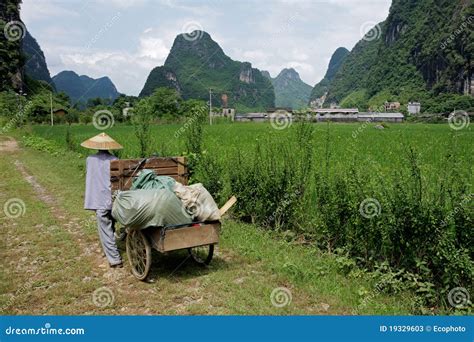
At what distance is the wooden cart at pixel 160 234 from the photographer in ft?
15.7

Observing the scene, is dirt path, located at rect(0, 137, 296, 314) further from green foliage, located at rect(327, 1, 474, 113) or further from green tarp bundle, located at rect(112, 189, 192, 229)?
green foliage, located at rect(327, 1, 474, 113)

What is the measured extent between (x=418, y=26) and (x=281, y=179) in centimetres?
13999

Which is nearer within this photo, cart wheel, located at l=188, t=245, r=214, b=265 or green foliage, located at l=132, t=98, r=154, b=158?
cart wheel, located at l=188, t=245, r=214, b=265

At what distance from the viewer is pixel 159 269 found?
18.1 feet

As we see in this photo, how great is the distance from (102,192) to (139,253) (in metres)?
1.16

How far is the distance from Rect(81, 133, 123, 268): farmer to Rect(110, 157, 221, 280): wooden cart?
0.16 metres

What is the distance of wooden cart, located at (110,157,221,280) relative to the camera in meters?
4.77

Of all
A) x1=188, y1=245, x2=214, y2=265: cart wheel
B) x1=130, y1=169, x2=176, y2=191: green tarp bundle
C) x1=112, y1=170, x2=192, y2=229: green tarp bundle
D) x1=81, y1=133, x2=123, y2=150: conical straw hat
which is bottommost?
x1=188, y1=245, x2=214, y2=265: cart wheel

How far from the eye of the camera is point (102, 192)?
231 inches

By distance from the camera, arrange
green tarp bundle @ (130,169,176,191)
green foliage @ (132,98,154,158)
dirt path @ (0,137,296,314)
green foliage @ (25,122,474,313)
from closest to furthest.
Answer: dirt path @ (0,137,296,314)
green foliage @ (25,122,474,313)
green tarp bundle @ (130,169,176,191)
green foliage @ (132,98,154,158)

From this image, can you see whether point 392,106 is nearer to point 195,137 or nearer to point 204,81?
point 195,137

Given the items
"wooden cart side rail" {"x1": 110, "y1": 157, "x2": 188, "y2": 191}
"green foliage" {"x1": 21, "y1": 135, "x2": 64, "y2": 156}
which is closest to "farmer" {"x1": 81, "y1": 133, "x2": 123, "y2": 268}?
"wooden cart side rail" {"x1": 110, "y1": 157, "x2": 188, "y2": 191}

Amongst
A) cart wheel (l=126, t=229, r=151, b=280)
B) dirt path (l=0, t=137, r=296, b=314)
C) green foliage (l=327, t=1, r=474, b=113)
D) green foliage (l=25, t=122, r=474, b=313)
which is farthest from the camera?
green foliage (l=327, t=1, r=474, b=113)

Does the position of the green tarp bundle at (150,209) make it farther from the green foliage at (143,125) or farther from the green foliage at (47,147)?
the green foliage at (47,147)
